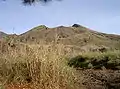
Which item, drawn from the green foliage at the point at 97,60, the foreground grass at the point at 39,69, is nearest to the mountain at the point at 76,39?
the foreground grass at the point at 39,69

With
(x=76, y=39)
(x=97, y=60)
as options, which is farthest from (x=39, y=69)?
(x=76, y=39)

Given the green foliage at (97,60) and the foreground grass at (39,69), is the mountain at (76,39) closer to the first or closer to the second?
the foreground grass at (39,69)

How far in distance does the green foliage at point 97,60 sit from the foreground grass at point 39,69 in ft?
23.2

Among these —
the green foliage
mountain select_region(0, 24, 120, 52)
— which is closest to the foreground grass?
mountain select_region(0, 24, 120, 52)

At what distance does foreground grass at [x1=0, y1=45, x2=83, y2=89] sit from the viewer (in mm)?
9375

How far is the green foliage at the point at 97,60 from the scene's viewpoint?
A: 17688mm

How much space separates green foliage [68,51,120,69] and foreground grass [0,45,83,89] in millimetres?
7072

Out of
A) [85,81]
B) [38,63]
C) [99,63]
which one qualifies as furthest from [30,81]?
[99,63]

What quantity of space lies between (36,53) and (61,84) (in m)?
1.02

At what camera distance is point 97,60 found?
19703 millimetres

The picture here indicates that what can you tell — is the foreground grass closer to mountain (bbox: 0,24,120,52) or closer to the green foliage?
mountain (bbox: 0,24,120,52)

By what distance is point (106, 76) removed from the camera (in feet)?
A: 41.3

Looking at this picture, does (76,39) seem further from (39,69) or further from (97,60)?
(39,69)

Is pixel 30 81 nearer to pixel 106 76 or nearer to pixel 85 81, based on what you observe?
pixel 85 81
